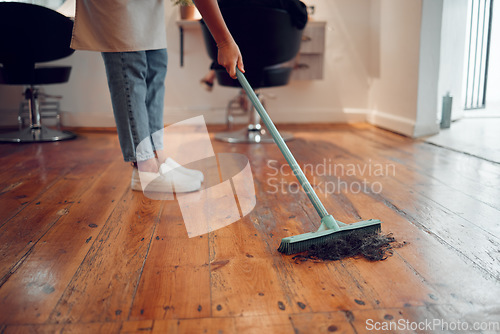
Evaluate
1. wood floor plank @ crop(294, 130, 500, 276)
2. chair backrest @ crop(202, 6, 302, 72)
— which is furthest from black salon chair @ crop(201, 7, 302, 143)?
wood floor plank @ crop(294, 130, 500, 276)

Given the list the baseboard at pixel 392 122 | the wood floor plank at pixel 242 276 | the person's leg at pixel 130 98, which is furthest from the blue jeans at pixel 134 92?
the baseboard at pixel 392 122

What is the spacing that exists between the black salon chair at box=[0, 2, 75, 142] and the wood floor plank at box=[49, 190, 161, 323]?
1.47 meters

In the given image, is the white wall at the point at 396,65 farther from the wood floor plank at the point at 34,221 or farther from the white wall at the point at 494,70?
the wood floor plank at the point at 34,221

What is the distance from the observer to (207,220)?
1310mm

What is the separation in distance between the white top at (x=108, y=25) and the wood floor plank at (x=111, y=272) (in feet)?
1.64

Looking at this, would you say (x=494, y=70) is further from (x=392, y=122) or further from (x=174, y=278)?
(x=174, y=278)

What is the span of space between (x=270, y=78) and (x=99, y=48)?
1253 mm

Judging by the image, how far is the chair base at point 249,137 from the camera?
8.76ft

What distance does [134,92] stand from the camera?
4.83ft

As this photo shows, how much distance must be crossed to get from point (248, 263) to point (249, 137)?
5.68ft

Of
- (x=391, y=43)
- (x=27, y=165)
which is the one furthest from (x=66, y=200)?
(x=391, y=43)

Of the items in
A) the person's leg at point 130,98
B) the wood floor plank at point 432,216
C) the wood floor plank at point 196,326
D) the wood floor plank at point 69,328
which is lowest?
the wood floor plank at point 432,216

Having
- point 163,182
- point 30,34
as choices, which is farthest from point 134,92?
point 30,34

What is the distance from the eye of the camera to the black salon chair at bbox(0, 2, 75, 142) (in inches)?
92.4
